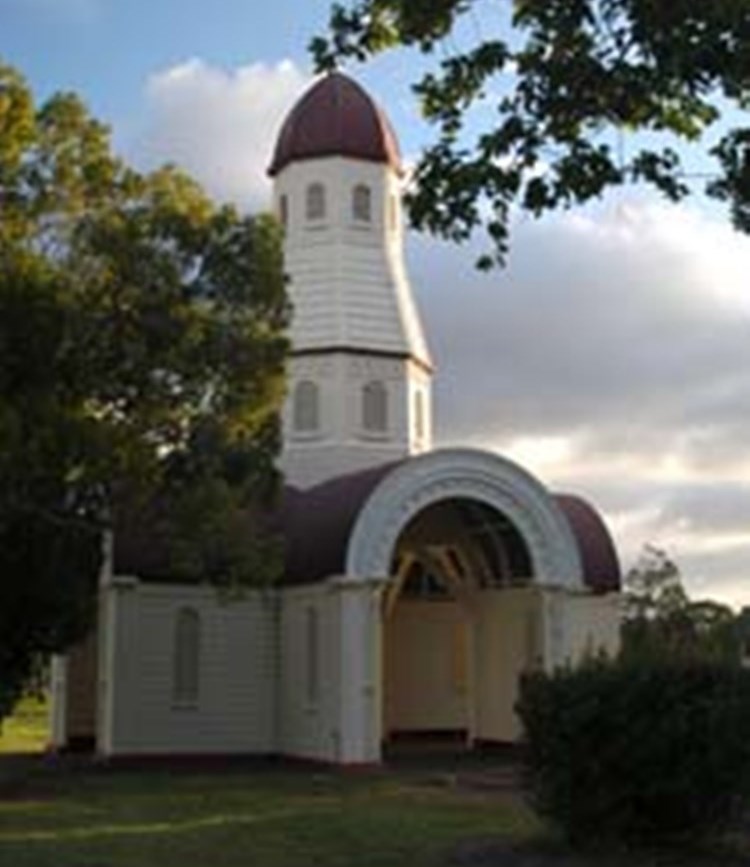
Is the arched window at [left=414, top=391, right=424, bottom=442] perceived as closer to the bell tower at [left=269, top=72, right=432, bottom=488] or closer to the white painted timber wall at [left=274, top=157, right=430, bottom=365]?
the bell tower at [left=269, top=72, right=432, bottom=488]

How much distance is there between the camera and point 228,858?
1766 centimetres

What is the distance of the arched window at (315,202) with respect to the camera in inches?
1619

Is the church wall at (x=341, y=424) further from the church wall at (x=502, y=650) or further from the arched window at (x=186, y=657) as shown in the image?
the arched window at (x=186, y=657)

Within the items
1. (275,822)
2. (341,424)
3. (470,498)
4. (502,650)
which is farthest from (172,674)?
(275,822)

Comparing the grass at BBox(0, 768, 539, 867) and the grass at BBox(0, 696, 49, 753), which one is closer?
the grass at BBox(0, 768, 539, 867)

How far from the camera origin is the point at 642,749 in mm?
17062

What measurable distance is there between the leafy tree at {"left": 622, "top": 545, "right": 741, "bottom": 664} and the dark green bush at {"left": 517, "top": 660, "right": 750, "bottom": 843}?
0.50 m

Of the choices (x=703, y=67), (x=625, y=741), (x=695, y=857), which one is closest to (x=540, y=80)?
(x=703, y=67)

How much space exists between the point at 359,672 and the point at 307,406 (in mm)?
8587

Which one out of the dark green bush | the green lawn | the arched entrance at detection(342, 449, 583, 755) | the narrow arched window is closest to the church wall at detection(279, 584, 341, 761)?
the narrow arched window

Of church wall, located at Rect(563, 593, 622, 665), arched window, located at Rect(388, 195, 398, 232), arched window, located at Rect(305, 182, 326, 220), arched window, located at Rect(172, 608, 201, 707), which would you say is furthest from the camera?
arched window, located at Rect(388, 195, 398, 232)

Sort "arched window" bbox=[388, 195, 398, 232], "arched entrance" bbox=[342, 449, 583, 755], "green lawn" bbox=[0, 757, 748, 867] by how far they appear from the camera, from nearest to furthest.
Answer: "green lawn" bbox=[0, 757, 748, 867] → "arched entrance" bbox=[342, 449, 583, 755] → "arched window" bbox=[388, 195, 398, 232]

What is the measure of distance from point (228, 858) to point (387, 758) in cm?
1772

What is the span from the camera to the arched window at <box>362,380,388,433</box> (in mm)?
39594
